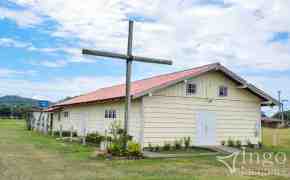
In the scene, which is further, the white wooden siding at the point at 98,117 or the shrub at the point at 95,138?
the shrub at the point at 95,138

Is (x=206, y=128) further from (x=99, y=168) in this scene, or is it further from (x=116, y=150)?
(x=99, y=168)

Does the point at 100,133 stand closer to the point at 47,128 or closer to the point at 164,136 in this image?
the point at 164,136

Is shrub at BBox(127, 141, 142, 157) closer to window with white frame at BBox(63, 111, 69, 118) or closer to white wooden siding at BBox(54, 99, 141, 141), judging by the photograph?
white wooden siding at BBox(54, 99, 141, 141)

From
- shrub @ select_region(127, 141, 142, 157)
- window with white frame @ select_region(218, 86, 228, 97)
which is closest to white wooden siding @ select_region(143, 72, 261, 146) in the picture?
window with white frame @ select_region(218, 86, 228, 97)

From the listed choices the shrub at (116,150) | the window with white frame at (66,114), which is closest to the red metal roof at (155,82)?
the shrub at (116,150)

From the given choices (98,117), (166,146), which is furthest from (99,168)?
(98,117)

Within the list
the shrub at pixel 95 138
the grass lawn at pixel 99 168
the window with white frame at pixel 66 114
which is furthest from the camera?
the window with white frame at pixel 66 114

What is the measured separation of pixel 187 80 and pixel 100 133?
7193 millimetres

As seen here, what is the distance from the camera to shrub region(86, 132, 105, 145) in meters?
20.8

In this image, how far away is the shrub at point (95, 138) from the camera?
20.8m

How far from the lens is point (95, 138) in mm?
21281

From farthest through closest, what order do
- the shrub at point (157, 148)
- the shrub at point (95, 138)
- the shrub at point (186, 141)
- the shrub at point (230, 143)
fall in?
1. the shrub at point (95, 138)
2. the shrub at point (230, 143)
3. the shrub at point (186, 141)
4. the shrub at point (157, 148)

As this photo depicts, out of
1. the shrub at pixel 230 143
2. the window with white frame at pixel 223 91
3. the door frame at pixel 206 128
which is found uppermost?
the window with white frame at pixel 223 91

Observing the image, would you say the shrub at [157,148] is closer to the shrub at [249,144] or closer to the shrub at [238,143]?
the shrub at [238,143]
